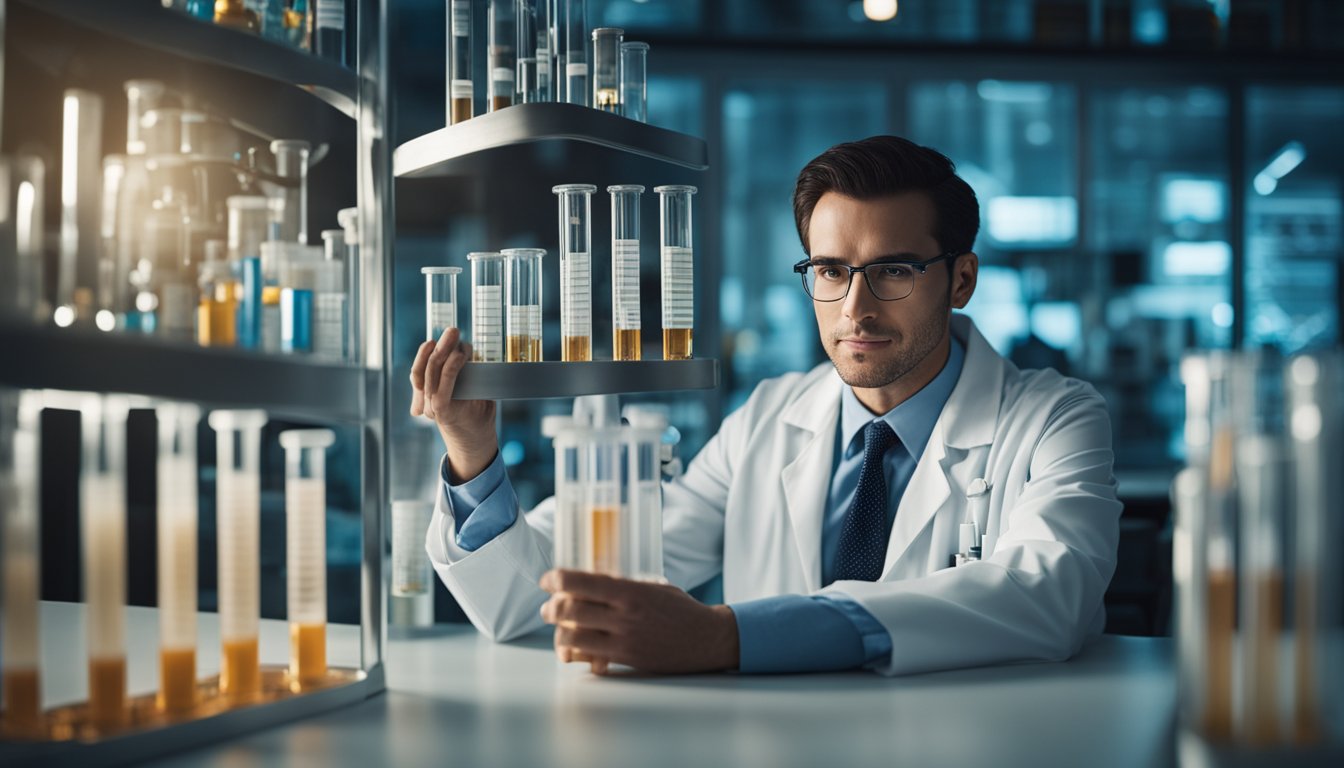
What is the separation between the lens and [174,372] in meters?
1.12

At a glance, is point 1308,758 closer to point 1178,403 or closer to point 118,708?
point 118,708

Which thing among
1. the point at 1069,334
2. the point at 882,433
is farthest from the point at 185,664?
the point at 1069,334

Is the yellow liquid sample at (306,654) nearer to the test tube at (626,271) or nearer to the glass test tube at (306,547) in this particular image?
the glass test tube at (306,547)

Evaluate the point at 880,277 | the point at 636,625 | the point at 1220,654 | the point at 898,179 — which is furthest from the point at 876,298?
the point at 1220,654

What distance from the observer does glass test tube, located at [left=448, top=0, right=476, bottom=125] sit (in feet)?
5.32

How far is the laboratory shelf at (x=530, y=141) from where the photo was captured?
1453 mm

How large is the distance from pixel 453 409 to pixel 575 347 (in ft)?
0.75

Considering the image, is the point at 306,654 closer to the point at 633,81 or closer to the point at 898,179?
the point at 633,81

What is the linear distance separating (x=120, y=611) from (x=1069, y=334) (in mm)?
5424

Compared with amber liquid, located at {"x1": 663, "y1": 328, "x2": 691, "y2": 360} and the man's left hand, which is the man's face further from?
the man's left hand

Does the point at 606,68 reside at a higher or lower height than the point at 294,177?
higher

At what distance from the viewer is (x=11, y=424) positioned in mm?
1014

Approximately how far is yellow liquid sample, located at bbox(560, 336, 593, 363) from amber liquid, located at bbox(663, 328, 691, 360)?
0.11 meters

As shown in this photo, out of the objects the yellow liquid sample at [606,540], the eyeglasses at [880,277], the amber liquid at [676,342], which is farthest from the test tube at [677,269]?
the eyeglasses at [880,277]
